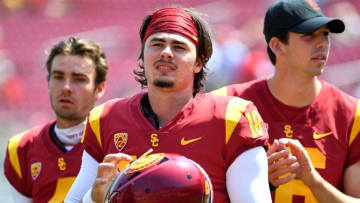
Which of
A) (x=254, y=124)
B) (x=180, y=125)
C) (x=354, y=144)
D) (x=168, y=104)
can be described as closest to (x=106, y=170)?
(x=180, y=125)

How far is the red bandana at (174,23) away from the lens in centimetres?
300

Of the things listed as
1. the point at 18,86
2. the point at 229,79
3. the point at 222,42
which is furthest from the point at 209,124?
the point at 18,86

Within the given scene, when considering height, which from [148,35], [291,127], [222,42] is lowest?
[291,127]

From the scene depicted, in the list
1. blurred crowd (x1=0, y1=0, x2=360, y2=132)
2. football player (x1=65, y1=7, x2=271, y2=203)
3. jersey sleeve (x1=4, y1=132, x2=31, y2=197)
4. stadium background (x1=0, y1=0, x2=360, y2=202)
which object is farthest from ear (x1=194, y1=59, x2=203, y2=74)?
stadium background (x1=0, y1=0, x2=360, y2=202)

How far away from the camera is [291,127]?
12.0 feet

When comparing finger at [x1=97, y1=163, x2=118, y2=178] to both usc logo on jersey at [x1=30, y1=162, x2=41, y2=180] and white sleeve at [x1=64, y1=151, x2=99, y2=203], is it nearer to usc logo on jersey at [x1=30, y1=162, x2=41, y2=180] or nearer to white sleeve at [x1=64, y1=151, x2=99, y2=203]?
white sleeve at [x1=64, y1=151, x2=99, y2=203]

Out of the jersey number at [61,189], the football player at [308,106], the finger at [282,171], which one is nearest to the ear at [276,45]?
the football player at [308,106]

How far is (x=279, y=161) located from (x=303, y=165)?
228mm

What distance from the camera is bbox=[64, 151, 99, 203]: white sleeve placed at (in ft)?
9.68

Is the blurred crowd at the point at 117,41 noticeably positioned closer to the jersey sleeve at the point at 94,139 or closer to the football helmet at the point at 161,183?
the jersey sleeve at the point at 94,139

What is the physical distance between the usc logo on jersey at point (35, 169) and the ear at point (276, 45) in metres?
1.61

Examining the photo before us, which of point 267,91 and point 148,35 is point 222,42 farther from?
point 148,35

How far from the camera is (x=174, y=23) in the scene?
3.01 meters

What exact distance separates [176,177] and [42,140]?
2032 millimetres
